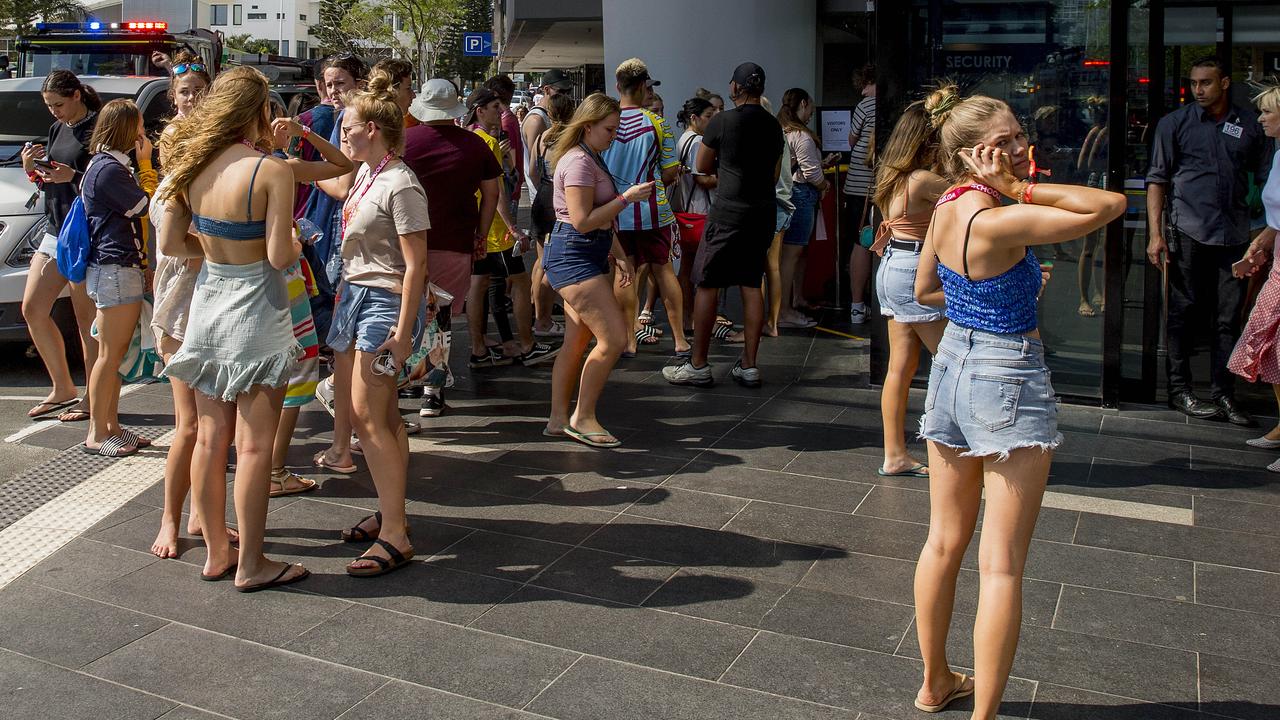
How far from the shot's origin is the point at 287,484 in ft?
19.2

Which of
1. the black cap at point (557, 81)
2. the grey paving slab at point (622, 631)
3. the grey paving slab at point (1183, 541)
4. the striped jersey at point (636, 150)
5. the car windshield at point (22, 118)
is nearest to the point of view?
the grey paving slab at point (622, 631)

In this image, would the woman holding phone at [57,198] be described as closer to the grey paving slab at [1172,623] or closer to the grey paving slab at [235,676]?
the grey paving slab at [235,676]

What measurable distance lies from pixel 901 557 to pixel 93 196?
4.30 metres

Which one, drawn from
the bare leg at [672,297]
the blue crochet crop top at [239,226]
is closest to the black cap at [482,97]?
the bare leg at [672,297]

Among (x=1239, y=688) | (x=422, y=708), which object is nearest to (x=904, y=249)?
(x=1239, y=688)

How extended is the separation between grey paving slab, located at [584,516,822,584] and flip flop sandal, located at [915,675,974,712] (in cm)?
102

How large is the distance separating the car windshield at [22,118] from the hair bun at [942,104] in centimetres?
773

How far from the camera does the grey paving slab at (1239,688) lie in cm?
371

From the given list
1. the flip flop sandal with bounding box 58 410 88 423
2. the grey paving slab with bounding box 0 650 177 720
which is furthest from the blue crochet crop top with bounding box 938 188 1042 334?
the flip flop sandal with bounding box 58 410 88 423

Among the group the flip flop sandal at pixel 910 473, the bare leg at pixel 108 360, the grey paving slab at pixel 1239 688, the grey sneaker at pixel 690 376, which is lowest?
the grey paving slab at pixel 1239 688

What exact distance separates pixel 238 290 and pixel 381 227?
61 cm

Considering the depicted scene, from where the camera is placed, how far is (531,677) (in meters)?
3.94

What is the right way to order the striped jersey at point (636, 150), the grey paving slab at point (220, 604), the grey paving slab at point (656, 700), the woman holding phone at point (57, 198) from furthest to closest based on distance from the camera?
1. the striped jersey at point (636, 150)
2. the woman holding phone at point (57, 198)
3. the grey paving slab at point (220, 604)
4. the grey paving slab at point (656, 700)

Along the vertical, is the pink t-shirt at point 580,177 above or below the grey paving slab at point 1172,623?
above
